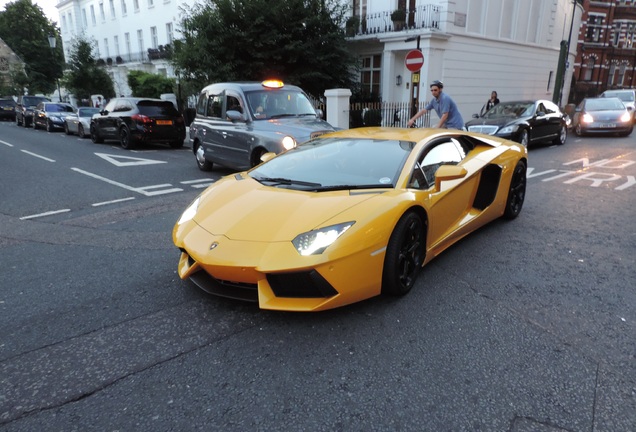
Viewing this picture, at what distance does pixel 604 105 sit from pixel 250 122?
48.7 feet

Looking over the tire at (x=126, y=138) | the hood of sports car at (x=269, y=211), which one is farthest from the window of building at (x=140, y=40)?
the hood of sports car at (x=269, y=211)

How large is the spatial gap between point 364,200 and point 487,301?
1.26 metres

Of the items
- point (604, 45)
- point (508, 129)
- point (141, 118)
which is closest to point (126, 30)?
point (141, 118)

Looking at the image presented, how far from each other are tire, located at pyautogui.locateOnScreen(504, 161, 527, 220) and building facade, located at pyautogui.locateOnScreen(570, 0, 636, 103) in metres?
44.1

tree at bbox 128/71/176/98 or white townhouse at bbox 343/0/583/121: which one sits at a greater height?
white townhouse at bbox 343/0/583/121

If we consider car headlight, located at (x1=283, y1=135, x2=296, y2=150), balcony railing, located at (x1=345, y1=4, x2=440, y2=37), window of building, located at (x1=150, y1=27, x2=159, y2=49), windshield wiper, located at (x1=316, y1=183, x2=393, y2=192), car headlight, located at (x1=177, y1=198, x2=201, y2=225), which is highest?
window of building, located at (x1=150, y1=27, x2=159, y2=49)

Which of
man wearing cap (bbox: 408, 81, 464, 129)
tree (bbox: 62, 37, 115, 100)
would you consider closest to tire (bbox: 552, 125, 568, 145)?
man wearing cap (bbox: 408, 81, 464, 129)

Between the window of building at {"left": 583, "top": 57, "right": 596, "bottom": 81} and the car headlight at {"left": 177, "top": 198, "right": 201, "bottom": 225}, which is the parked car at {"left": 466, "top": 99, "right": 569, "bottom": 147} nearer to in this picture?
the car headlight at {"left": 177, "top": 198, "right": 201, "bottom": 225}

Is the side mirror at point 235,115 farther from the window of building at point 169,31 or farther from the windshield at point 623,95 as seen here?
the window of building at point 169,31

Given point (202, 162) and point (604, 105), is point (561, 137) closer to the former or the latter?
point (604, 105)

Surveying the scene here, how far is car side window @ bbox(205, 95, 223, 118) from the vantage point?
908 cm

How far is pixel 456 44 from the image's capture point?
791 inches

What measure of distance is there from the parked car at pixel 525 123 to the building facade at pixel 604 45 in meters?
34.3

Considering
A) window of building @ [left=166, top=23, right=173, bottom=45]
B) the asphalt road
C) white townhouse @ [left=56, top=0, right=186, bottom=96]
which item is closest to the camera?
the asphalt road
